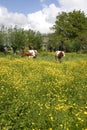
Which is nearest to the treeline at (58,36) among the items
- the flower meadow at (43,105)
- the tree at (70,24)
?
the tree at (70,24)

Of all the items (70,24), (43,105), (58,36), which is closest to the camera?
(43,105)

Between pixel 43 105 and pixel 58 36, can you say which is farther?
pixel 58 36

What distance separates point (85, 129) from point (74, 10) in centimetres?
10045

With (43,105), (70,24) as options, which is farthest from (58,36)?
(43,105)

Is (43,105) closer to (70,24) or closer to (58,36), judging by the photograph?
(58,36)

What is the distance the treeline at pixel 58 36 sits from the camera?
5344 cm

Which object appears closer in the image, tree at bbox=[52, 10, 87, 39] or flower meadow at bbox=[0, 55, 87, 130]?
flower meadow at bbox=[0, 55, 87, 130]

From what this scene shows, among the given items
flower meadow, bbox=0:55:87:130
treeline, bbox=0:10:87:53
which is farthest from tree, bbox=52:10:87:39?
flower meadow, bbox=0:55:87:130

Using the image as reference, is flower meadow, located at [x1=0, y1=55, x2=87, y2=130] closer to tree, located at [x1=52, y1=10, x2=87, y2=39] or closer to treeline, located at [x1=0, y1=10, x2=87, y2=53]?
treeline, located at [x1=0, y1=10, x2=87, y2=53]

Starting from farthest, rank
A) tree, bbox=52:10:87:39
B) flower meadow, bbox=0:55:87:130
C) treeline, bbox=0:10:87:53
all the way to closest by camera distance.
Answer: tree, bbox=52:10:87:39
treeline, bbox=0:10:87:53
flower meadow, bbox=0:55:87:130

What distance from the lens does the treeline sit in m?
53.4

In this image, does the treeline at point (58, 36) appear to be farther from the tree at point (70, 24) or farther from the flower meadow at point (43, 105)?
the flower meadow at point (43, 105)

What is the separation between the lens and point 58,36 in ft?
308

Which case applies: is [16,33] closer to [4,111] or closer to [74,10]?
[4,111]
